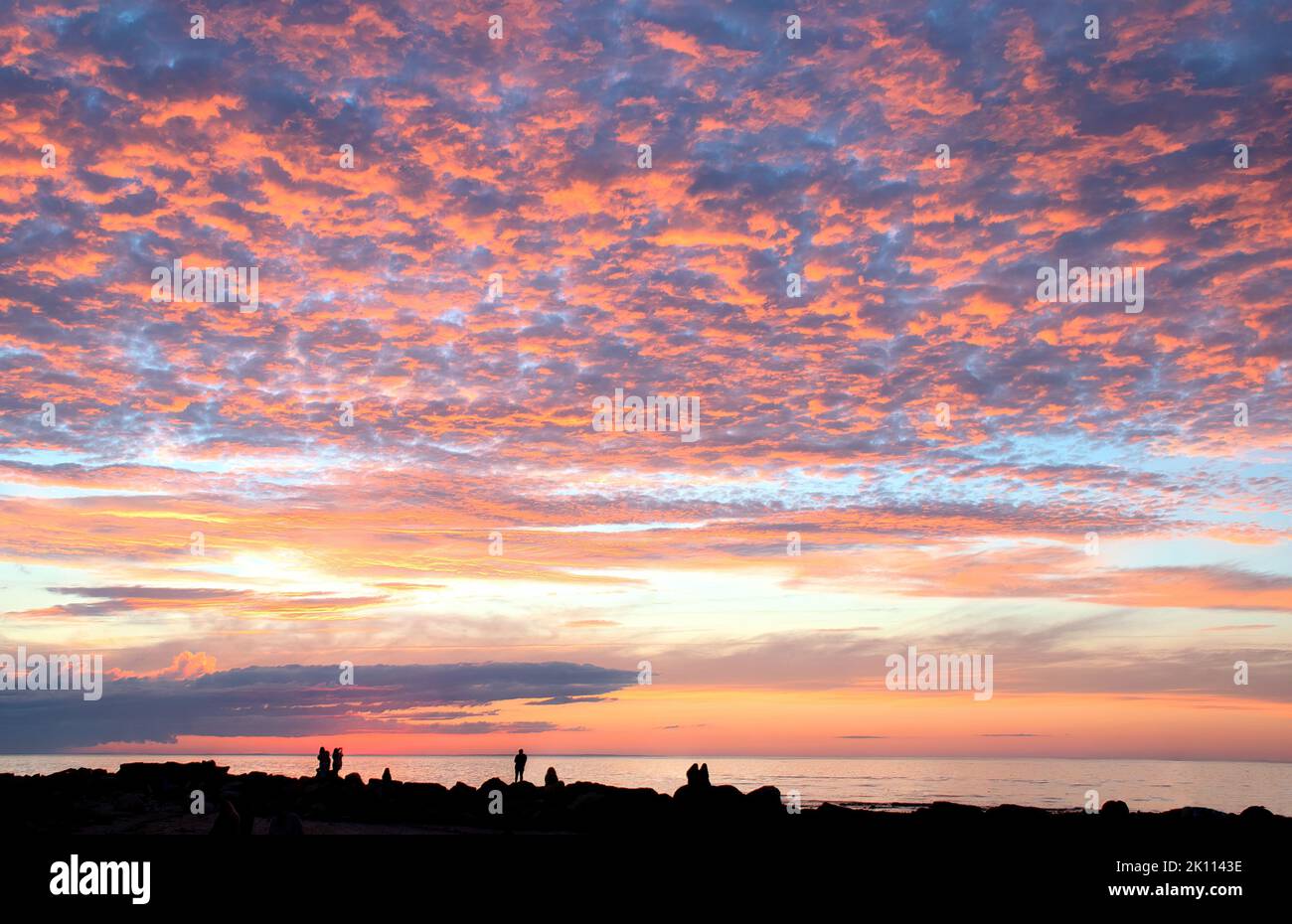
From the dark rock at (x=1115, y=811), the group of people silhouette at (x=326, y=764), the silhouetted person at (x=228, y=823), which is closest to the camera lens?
the silhouetted person at (x=228, y=823)

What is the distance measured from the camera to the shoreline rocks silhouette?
29.2m

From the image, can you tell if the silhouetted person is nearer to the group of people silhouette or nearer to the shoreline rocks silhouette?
the shoreline rocks silhouette

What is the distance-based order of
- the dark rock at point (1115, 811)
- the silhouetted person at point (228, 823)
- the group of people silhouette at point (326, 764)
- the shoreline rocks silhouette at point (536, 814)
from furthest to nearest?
the group of people silhouette at point (326, 764) → the dark rock at point (1115, 811) → the shoreline rocks silhouette at point (536, 814) → the silhouetted person at point (228, 823)

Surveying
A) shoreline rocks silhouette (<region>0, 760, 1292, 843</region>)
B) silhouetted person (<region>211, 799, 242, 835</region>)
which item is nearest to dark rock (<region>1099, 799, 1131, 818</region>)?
shoreline rocks silhouette (<region>0, 760, 1292, 843</region>)

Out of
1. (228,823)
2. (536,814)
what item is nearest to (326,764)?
(536,814)

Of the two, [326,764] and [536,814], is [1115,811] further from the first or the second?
[326,764]

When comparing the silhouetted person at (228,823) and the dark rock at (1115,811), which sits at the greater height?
the silhouetted person at (228,823)

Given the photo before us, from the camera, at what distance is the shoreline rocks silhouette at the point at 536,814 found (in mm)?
29234

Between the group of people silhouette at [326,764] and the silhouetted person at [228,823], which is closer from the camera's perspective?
the silhouetted person at [228,823]

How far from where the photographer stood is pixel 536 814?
128 ft

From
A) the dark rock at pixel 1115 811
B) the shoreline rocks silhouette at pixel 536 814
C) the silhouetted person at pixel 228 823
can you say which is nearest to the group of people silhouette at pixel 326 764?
the shoreline rocks silhouette at pixel 536 814

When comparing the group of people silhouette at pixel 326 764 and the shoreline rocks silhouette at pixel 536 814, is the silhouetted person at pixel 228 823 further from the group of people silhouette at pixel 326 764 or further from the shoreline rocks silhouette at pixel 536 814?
the group of people silhouette at pixel 326 764

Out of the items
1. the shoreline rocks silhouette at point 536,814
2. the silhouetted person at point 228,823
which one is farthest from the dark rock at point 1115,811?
the silhouetted person at point 228,823
